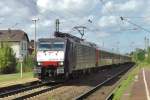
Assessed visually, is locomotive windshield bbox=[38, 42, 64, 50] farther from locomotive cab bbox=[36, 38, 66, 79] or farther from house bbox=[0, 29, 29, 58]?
house bbox=[0, 29, 29, 58]

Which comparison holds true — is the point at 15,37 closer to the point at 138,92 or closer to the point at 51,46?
the point at 51,46

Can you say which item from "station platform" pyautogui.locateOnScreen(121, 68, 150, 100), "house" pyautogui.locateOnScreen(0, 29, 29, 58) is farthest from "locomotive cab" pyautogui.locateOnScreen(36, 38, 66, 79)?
"house" pyautogui.locateOnScreen(0, 29, 29, 58)

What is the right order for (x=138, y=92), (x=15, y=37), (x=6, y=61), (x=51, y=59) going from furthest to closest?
(x=15, y=37) < (x=6, y=61) < (x=51, y=59) < (x=138, y=92)

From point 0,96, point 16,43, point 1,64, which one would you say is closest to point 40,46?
point 0,96

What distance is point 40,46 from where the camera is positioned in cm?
3247

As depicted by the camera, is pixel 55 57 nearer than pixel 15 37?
Yes

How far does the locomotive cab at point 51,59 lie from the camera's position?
3114 cm

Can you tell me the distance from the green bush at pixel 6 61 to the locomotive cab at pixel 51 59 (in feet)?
96.6

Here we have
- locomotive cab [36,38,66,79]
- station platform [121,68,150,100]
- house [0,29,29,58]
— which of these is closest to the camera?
station platform [121,68,150,100]

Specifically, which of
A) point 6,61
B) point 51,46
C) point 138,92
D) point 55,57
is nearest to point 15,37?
point 6,61

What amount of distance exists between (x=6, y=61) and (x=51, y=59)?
30808 millimetres

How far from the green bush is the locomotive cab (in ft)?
96.6

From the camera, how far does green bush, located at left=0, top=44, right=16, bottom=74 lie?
61.1 metres

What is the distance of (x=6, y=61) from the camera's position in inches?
2414
